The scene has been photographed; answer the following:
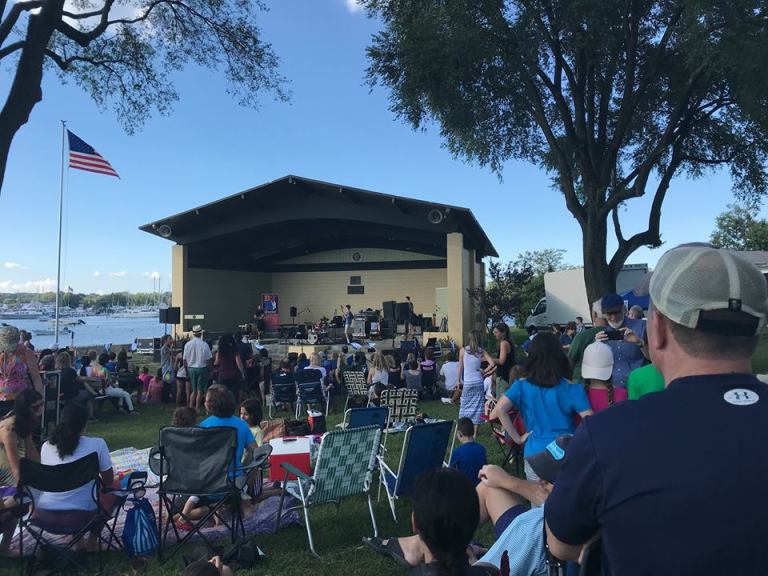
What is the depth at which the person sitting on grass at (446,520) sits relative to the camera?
6.07 feet

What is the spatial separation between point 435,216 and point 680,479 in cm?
1686

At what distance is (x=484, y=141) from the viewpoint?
1487 cm

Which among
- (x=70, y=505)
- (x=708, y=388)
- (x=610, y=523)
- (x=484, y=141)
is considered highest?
(x=484, y=141)

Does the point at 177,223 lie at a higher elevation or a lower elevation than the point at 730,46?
lower

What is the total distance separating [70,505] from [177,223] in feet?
59.1

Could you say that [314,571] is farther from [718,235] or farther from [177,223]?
[718,235]

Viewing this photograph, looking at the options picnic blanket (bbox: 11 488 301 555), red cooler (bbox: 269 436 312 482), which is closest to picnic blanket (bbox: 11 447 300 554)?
picnic blanket (bbox: 11 488 301 555)

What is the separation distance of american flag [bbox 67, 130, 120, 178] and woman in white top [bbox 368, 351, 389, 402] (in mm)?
10544

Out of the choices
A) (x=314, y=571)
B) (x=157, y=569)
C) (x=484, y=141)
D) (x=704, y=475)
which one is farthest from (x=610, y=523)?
(x=484, y=141)

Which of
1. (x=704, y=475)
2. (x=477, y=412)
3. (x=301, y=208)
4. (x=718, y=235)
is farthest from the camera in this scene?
(x=718, y=235)

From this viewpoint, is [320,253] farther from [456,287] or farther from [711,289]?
[711,289]

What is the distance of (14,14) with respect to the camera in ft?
30.9

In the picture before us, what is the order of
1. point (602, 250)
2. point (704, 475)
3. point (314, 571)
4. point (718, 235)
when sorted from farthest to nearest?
point (718, 235) < point (602, 250) < point (314, 571) < point (704, 475)

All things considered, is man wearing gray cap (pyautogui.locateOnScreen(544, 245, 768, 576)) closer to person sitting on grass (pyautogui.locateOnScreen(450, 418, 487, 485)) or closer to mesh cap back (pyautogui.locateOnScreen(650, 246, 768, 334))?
mesh cap back (pyautogui.locateOnScreen(650, 246, 768, 334))
